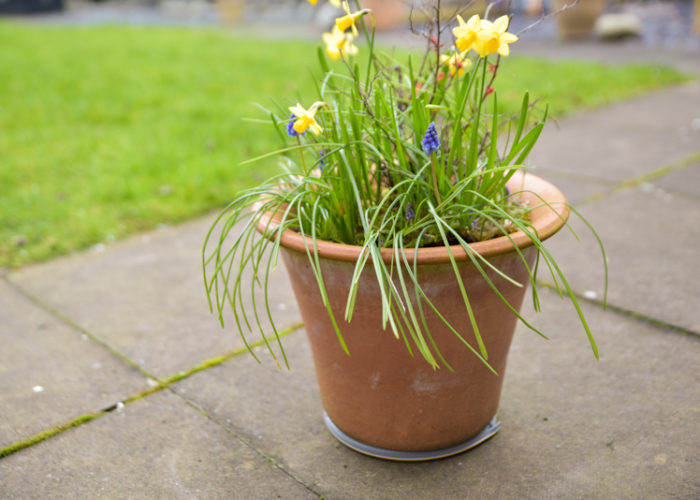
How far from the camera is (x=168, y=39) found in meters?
9.31

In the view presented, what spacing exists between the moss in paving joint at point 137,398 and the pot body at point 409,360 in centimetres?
53

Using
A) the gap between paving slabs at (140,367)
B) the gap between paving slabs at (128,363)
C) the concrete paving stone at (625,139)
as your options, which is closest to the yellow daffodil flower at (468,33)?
the gap between paving slabs at (140,367)

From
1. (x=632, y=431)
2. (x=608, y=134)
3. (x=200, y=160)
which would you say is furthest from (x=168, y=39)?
(x=632, y=431)

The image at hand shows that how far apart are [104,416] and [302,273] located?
2.83ft

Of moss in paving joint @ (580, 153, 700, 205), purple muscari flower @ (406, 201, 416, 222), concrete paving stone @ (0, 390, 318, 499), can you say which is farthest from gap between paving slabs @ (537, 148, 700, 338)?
concrete paving stone @ (0, 390, 318, 499)

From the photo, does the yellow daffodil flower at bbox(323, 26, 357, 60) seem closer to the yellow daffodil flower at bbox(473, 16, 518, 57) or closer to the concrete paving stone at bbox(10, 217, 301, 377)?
the yellow daffodil flower at bbox(473, 16, 518, 57)

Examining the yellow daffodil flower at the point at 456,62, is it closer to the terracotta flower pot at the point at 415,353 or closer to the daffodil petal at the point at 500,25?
the daffodil petal at the point at 500,25

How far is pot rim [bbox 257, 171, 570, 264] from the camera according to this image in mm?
1533

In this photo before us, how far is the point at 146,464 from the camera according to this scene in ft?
6.12

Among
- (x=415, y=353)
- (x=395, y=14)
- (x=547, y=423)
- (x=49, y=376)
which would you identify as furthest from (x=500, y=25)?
(x=395, y=14)

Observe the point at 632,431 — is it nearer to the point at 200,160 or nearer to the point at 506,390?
the point at 506,390

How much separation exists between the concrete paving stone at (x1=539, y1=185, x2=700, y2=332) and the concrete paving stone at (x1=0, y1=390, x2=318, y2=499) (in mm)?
1539

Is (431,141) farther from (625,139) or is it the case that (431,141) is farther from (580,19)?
(580,19)

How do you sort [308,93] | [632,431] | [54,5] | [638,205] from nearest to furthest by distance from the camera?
[632,431], [638,205], [308,93], [54,5]
